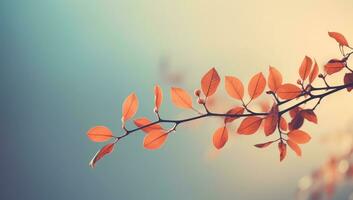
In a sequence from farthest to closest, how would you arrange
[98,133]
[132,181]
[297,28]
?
[132,181] → [297,28] → [98,133]

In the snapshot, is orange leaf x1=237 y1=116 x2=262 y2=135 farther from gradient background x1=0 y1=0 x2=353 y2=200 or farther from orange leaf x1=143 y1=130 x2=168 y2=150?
gradient background x1=0 y1=0 x2=353 y2=200

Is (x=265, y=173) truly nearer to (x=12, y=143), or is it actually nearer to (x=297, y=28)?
(x=297, y=28)

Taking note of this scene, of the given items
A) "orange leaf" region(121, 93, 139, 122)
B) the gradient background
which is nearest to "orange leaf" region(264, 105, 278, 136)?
"orange leaf" region(121, 93, 139, 122)

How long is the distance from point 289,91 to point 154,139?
12cm

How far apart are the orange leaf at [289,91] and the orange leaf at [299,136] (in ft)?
0.11

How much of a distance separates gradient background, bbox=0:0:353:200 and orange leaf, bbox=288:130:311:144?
1.21 ft

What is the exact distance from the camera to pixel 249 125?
12.9 inches

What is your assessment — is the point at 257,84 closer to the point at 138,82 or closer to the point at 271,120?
the point at 271,120

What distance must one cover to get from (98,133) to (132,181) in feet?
1.56

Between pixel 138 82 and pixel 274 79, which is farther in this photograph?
pixel 138 82

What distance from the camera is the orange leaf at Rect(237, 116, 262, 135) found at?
1.07ft

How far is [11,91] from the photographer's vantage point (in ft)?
2.72

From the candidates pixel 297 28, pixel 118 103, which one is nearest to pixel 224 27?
pixel 297 28

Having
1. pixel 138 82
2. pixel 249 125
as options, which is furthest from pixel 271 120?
pixel 138 82
